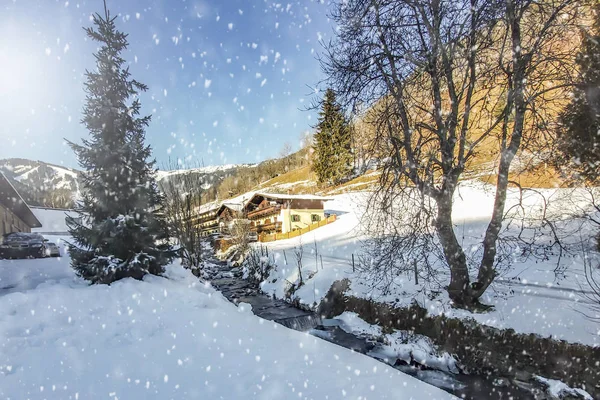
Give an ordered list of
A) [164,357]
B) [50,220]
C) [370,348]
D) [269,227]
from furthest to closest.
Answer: [50,220], [269,227], [370,348], [164,357]

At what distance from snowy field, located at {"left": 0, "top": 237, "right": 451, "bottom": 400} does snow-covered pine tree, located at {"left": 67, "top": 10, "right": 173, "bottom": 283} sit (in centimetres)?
361

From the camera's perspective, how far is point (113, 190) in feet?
34.4

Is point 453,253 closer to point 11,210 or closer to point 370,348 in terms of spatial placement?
point 370,348

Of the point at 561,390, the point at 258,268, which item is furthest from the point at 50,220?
the point at 561,390

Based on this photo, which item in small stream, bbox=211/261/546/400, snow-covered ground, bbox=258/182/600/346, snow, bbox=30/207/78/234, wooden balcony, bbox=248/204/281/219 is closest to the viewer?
small stream, bbox=211/261/546/400

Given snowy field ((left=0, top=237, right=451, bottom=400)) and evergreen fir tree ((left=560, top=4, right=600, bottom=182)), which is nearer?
snowy field ((left=0, top=237, right=451, bottom=400))

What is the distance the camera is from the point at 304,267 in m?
19.1

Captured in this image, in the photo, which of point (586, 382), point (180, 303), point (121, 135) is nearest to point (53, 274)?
point (121, 135)

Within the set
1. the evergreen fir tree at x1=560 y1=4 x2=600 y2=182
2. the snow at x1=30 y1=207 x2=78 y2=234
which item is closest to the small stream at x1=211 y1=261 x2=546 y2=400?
the evergreen fir tree at x1=560 y1=4 x2=600 y2=182

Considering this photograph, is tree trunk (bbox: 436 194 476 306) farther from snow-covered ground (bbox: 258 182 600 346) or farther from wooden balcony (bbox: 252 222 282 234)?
wooden balcony (bbox: 252 222 282 234)

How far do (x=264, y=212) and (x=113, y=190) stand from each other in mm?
32526

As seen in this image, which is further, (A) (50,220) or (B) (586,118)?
(A) (50,220)

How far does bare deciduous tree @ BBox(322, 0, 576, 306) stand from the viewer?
24.3 ft

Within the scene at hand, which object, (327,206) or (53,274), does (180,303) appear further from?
(327,206)
